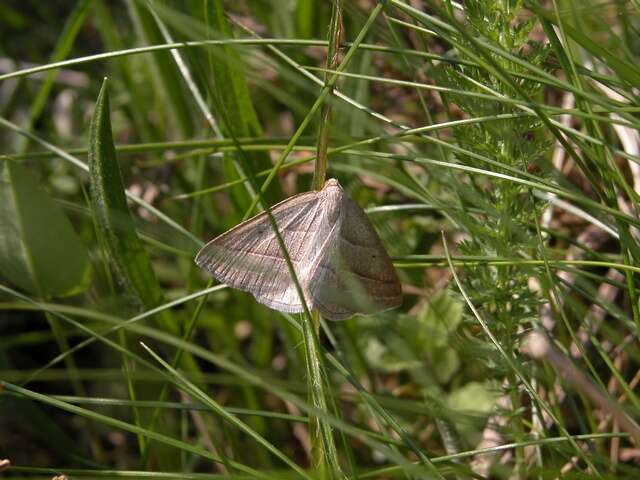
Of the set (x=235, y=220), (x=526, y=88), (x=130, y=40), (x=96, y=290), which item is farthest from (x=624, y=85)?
(x=130, y=40)

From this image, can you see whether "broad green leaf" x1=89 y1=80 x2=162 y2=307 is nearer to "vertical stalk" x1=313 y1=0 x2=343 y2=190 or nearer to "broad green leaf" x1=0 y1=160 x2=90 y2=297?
"broad green leaf" x1=0 y1=160 x2=90 y2=297

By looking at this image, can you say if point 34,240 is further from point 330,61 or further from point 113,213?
point 330,61

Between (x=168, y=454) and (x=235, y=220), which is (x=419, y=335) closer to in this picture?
(x=235, y=220)

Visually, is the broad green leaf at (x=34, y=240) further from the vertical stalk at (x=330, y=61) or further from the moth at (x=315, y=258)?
the vertical stalk at (x=330, y=61)

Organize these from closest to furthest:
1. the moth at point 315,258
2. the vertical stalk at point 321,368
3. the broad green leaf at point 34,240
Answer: the vertical stalk at point 321,368 → the moth at point 315,258 → the broad green leaf at point 34,240

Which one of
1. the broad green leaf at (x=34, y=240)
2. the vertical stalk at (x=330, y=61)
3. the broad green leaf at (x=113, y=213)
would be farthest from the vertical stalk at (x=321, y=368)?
the broad green leaf at (x=34, y=240)

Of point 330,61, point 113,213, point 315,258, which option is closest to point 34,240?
point 113,213

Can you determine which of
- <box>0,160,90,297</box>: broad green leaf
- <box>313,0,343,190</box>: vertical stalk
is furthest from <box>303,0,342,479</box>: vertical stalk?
<box>0,160,90,297</box>: broad green leaf
